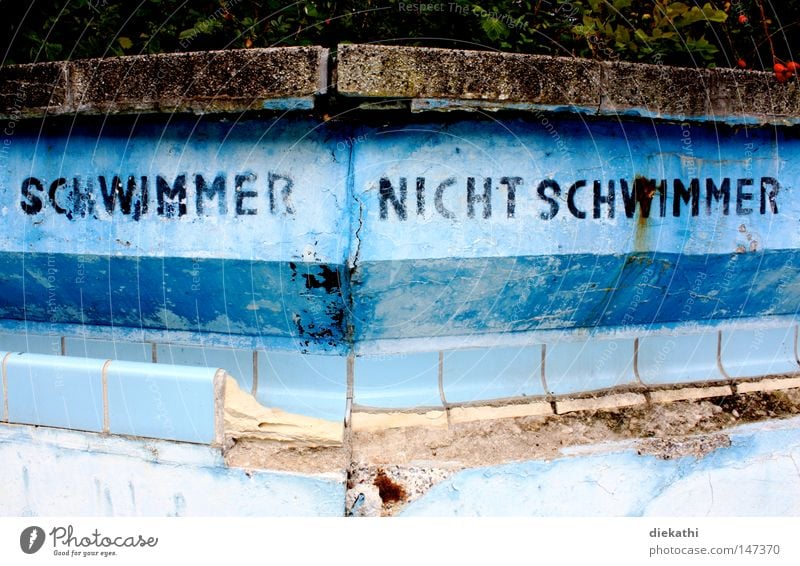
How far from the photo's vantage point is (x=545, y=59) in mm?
1712

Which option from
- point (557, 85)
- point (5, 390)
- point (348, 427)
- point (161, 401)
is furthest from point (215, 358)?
point (557, 85)

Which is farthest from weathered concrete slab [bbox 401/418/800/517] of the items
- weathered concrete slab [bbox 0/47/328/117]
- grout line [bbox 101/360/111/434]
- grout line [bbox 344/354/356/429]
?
weathered concrete slab [bbox 0/47/328/117]

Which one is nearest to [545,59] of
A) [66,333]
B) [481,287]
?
[481,287]

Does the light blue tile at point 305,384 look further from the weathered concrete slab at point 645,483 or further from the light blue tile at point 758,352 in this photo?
the light blue tile at point 758,352

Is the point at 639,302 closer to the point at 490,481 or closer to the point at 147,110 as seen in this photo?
the point at 490,481

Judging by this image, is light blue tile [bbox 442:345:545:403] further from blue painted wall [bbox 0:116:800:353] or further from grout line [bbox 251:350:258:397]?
grout line [bbox 251:350:258:397]

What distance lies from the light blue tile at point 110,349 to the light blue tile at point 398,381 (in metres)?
0.72

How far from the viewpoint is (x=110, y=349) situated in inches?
84.8

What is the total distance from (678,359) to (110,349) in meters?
1.94

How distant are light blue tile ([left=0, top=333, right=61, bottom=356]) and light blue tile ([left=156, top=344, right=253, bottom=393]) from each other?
0.39m

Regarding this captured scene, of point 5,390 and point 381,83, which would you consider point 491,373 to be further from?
point 5,390

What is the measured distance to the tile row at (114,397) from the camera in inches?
72.8

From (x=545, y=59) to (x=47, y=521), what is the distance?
1.78 metres

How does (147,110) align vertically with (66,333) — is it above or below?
above
